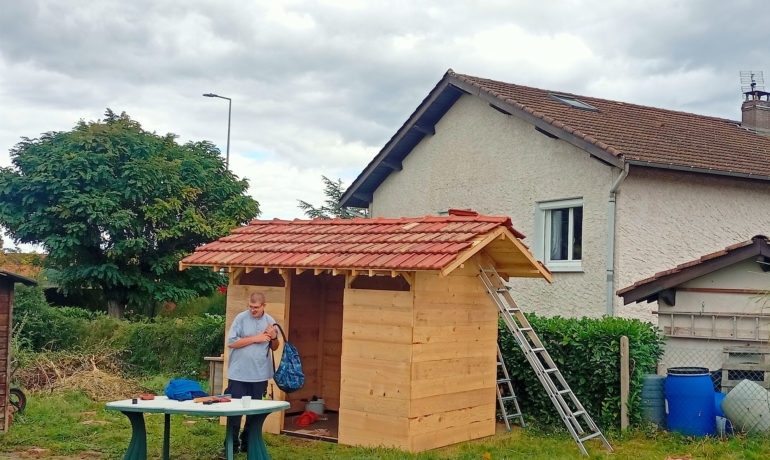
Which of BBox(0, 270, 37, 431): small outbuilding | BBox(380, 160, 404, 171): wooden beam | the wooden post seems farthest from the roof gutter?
BBox(0, 270, 37, 431): small outbuilding

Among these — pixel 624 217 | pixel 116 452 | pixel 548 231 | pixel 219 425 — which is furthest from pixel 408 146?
pixel 116 452

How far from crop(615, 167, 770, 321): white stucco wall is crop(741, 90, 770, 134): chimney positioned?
6.13 metres

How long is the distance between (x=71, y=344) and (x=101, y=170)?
633 centimetres

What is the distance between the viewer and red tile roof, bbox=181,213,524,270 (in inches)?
381

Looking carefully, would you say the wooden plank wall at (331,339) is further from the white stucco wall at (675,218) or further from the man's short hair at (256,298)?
the white stucco wall at (675,218)

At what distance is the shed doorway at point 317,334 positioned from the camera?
12750 millimetres

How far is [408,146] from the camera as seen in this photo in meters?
19.0

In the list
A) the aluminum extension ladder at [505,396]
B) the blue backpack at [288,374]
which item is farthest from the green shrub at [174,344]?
the blue backpack at [288,374]

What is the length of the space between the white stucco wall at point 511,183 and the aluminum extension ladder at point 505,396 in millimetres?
2680

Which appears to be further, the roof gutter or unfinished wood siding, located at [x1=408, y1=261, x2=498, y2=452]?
the roof gutter

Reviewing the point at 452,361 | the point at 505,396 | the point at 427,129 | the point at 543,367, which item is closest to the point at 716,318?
the point at 543,367

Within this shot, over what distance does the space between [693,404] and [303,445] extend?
5.08 metres

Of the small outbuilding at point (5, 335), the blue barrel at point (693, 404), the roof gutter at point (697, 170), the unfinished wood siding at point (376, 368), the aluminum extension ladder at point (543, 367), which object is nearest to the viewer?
the unfinished wood siding at point (376, 368)

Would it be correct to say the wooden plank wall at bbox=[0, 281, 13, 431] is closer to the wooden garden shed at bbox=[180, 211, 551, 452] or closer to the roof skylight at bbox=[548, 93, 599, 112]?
the wooden garden shed at bbox=[180, 211, 551, 452]
